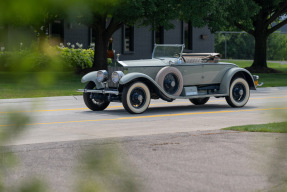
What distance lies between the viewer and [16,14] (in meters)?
1.04

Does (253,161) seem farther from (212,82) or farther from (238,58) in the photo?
(238,58)

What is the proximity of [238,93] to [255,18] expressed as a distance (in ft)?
61.3

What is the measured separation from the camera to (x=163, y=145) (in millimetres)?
7578

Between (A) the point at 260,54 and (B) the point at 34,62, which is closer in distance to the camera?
(B) the point at 34,62

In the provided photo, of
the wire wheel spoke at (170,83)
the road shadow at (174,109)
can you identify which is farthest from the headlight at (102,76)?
the wire wheel spoke at (170,83)

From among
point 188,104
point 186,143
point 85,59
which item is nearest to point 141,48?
point 85,59

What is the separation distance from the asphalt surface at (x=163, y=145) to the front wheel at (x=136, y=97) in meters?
0.28

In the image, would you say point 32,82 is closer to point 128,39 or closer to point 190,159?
point 190,159

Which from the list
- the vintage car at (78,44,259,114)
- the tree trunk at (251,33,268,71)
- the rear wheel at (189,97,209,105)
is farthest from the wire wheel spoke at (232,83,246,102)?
the tree trunk at (251,33,268,71)

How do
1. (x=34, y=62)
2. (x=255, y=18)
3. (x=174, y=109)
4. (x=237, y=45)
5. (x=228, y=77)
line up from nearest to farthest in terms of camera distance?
1. (x=34, y=62)
2. (x=174, y=109)
3. (x=228, y=77)
4. (x=255, y=18)
5. (x=237, y=45)

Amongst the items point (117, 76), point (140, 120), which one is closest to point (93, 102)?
point (117, 76)

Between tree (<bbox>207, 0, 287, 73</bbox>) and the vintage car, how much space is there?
10689 mm

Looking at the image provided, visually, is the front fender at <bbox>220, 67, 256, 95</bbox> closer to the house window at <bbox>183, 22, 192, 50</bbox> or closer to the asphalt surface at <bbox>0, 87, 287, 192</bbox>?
the asphalt surface at <bbox>0, 87, 287, 192</bbox>

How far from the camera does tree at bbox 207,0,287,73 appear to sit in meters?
25.5
